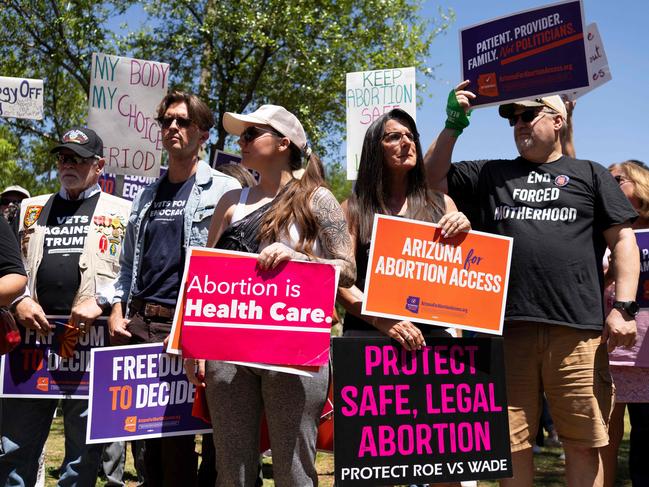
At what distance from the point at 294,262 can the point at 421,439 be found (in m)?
1.00

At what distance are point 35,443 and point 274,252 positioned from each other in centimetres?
202

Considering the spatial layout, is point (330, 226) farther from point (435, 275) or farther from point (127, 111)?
point (127, 111)

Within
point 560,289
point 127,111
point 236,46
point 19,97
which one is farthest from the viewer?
point 236,46

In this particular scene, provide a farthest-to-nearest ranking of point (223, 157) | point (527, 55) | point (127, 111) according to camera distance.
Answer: point (223, 157), point (127, 111), point (527, 55)

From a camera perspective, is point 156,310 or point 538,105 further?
point 538,105

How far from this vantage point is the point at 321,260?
3.10 metres

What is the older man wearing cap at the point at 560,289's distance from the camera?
362cm

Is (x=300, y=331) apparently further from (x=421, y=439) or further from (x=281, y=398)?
(x=421, y=439)

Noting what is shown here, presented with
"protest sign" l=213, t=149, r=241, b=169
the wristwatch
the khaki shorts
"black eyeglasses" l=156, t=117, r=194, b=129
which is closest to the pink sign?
"black eyeglasses" l=156, t=117, r=194, b=129

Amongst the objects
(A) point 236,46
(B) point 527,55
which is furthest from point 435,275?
(A) point 236,46

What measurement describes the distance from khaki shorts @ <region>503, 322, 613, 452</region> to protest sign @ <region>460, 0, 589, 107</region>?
1216 mm

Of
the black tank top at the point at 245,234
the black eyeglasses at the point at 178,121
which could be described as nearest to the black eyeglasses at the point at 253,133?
the black tank top at the point at 245,234

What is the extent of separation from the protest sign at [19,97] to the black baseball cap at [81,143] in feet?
6.16

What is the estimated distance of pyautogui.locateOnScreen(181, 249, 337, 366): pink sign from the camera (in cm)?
303
